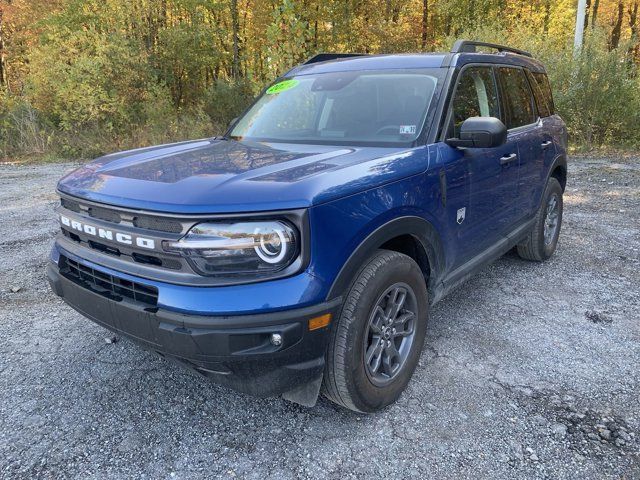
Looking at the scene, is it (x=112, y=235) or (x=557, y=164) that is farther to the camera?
(x=557, y=164)

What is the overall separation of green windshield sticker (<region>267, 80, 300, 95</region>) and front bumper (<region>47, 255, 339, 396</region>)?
221 cm

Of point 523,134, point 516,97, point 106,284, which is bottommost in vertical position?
point 106,284

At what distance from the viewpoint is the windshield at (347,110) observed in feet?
9.69

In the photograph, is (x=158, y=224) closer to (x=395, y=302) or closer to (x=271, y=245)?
(x=271, y=245)

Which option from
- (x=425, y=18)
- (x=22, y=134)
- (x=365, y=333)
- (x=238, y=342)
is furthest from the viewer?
(x=425, y=18)

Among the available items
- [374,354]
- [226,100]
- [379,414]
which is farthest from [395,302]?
[226,100]

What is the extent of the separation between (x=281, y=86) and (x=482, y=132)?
5.76ft

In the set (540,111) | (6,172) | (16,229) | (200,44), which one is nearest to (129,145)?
(6,172)

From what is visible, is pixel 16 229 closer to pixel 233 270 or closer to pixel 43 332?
pixel 43 332

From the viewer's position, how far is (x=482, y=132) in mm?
2721

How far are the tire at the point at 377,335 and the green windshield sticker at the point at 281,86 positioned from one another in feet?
6.20

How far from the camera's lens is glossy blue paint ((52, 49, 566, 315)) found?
1.95m

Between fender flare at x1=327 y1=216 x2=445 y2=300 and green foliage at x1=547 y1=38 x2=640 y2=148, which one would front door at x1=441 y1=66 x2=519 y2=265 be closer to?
fender flare at x1=327 y1=216 x2=445 y2=300

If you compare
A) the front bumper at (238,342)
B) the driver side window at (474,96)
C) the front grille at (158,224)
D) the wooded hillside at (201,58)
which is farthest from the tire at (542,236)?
the wooded hillside at (201,58)
